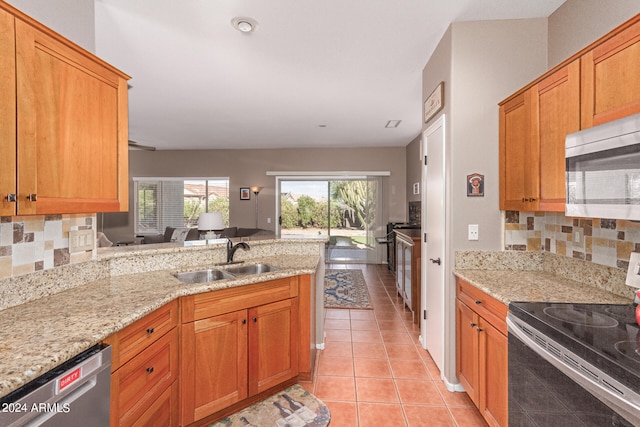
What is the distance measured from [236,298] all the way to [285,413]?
0.83 m

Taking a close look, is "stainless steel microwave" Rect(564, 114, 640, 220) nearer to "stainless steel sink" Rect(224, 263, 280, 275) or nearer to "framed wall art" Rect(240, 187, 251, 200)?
"stainless steel sink" Rect(224, 263, 280, 275)

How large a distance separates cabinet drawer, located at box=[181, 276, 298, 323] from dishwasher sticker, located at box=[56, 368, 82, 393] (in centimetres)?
69

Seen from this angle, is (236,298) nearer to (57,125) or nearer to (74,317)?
(74,317)

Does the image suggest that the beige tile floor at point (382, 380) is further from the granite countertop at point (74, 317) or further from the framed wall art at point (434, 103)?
the framed wall art at point (434, 103)

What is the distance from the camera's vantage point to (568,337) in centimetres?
112

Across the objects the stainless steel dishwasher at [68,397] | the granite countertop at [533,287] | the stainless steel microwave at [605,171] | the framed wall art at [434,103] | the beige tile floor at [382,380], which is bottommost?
the beige tile floor at [382,380]

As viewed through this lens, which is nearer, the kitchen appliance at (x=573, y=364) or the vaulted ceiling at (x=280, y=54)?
the kitchen appliance at (x=573, y=364)

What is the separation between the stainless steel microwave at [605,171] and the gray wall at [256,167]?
5.42 meters

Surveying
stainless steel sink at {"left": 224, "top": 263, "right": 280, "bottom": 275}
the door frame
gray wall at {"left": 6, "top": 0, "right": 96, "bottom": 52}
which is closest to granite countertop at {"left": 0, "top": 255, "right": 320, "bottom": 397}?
stainless steel sink at {"left": 224, "top": 263, "right": 280, "bottom": 275}

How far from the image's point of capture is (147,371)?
147cm

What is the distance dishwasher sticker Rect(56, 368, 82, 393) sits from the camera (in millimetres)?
966

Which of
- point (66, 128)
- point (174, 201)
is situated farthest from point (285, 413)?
point (174, 201)

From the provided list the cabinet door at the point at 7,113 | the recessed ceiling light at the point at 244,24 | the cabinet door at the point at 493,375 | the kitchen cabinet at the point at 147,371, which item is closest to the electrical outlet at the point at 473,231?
the cabinet door at the point at 493,375

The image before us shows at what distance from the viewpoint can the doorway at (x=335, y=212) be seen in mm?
7082
